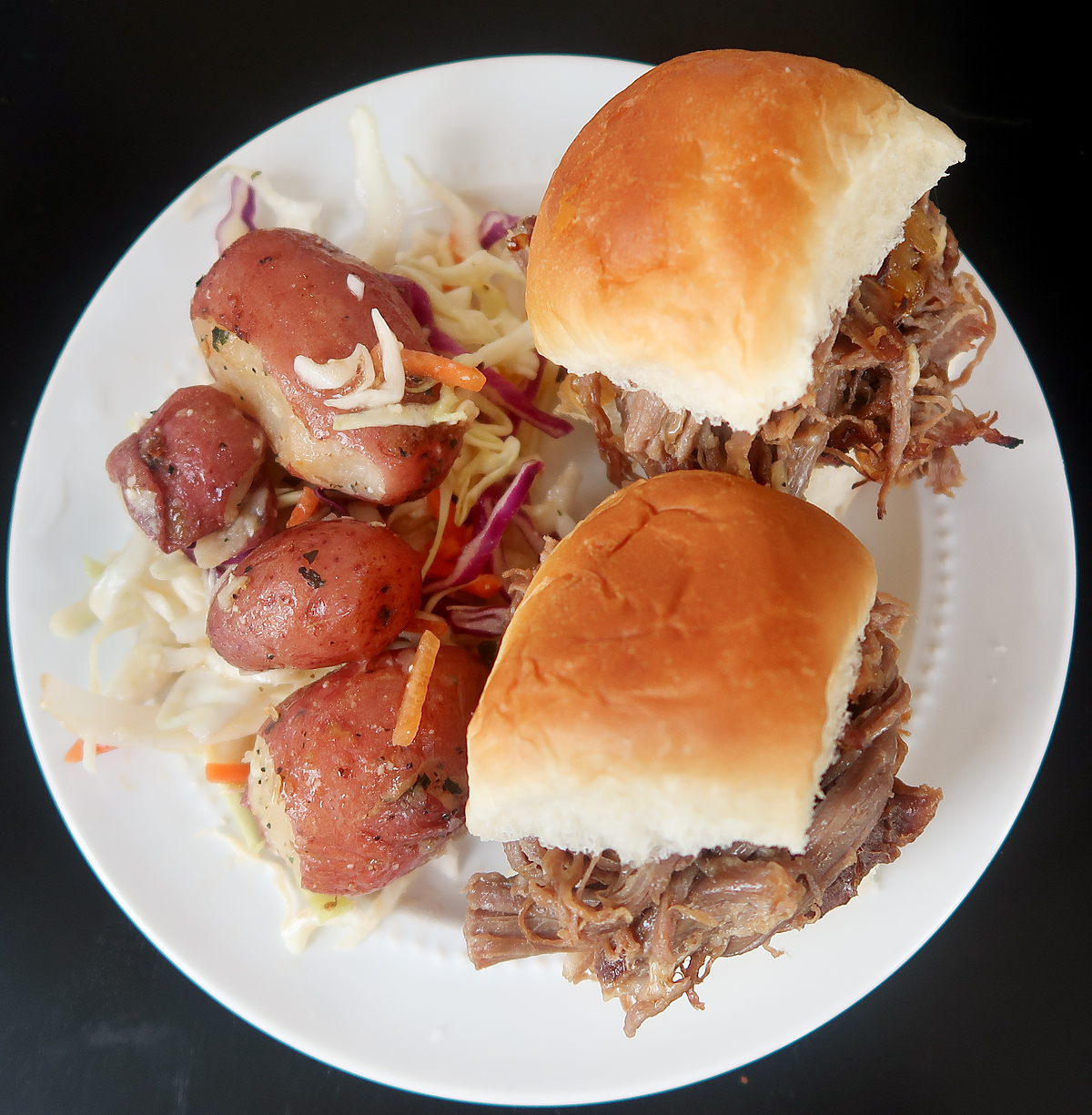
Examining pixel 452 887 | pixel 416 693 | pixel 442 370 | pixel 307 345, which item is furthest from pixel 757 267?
pixel 452 887

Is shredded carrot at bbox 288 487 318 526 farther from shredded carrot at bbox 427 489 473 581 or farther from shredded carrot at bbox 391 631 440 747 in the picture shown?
shredded carrot at bbox 391 631 440 747

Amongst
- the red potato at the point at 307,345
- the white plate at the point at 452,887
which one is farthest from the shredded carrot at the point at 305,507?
the white plate at the point at 452,887

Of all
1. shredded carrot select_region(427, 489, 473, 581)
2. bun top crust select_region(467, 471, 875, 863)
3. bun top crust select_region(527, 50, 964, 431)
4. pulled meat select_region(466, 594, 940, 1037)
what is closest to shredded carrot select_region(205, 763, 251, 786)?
shredded carrot select_region(427, 489, 473, 581)

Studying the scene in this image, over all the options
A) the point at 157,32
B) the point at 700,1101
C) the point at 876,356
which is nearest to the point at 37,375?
the point at 157,32

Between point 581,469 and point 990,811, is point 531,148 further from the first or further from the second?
point 990,811

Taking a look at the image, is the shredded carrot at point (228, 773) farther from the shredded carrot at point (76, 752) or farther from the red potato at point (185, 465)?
the red potato at point (185, 465)

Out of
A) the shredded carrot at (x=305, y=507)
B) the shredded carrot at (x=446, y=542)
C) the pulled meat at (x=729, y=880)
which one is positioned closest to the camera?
the pulled meat at (x=729, y=880)
